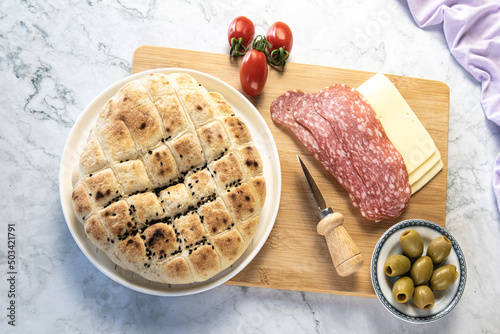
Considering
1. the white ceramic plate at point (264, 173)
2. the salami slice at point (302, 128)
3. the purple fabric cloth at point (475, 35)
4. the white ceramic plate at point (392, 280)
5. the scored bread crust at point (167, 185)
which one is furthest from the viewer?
the purple fabric cloth at point (475, 35)

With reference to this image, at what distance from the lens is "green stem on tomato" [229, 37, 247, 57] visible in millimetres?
3598

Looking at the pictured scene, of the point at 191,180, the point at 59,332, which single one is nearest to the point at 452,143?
the point at 191,180

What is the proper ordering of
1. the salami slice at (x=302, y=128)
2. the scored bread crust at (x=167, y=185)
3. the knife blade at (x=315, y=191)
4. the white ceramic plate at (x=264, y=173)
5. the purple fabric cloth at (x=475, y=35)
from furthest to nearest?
the purple fabric cloth at (x=475, y=35)
the salami slice at (x=302, y=128)
the knife blade at (x=315, y=191)
the white ceramic plate at (x=264, y=173)
the scored bread crust at (x=167, y=185)

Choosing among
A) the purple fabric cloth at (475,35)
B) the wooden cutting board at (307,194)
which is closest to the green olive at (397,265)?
the wooden cutting board at (307,194)

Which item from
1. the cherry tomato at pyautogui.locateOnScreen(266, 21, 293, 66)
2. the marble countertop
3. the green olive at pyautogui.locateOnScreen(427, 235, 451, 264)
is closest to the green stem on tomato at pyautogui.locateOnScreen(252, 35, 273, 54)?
the cherry tomato at pyautogui.locateOnScreen(266, 21, 293, 66)

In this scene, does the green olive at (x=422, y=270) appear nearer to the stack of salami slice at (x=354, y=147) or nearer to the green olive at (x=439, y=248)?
the green olive at (x=439, y=248)

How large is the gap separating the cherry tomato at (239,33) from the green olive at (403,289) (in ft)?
7.25

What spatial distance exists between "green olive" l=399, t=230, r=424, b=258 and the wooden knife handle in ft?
1.13

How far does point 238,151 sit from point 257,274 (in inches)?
39.3

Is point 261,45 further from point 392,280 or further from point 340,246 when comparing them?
point 392,280

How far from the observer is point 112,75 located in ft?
12.5

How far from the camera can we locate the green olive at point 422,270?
127 inches

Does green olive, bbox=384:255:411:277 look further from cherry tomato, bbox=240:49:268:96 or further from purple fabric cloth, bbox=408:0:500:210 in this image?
cherry tomato, bbox=240:49:268:96

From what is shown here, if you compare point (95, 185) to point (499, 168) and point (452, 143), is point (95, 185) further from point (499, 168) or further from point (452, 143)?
point (499, 168)
